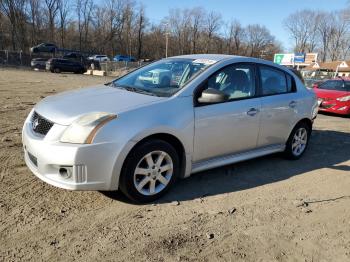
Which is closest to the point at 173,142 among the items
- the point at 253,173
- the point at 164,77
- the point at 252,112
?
the point at 164,77

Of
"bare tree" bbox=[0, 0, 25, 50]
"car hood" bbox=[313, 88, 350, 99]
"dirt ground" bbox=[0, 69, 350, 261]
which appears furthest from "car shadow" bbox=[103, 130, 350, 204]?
"bare tree" bbox=[0, 0, 25, 50]

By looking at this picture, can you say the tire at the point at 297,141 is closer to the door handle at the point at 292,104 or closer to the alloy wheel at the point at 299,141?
the alloy wheel at the point at 299,141

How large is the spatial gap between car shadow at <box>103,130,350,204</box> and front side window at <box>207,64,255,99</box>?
1118 millimetres

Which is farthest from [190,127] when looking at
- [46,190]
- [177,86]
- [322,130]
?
[322,130]

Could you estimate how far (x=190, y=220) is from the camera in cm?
379

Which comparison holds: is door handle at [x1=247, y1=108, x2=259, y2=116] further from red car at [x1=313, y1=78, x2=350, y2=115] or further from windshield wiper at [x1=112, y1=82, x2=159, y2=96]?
red car at [x1=313, y1=78, x2=350, y2=115]

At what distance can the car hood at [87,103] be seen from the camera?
3820 mm

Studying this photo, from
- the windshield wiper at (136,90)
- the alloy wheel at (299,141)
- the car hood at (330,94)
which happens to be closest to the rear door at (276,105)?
the alloy wheel at (299,141)

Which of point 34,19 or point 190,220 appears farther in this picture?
point 34,19

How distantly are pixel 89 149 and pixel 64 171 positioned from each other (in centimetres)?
36

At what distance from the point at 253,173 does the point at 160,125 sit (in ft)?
6.58

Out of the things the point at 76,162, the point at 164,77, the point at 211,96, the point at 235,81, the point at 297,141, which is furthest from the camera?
the point at 297,141

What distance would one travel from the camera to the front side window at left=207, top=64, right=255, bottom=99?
15.6ft

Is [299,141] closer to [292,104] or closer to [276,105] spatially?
[292,104]
